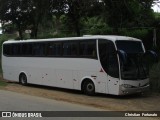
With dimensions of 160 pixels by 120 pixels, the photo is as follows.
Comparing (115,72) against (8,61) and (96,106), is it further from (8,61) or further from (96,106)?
(8,61)

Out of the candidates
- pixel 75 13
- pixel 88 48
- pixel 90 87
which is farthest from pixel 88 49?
pixel 75 13

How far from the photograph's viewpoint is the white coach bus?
1867cm

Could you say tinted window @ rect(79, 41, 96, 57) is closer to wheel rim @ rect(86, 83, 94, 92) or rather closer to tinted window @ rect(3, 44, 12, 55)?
wheel rim @ rect(86, 83, 94, 92)

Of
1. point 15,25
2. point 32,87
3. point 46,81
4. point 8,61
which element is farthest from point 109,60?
point 15,25

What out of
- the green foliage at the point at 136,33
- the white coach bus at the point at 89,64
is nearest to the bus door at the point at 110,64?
the white coach bus at the point at 89,64

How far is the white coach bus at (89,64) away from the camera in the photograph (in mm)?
18672

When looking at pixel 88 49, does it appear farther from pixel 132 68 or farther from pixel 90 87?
pixel 132 68

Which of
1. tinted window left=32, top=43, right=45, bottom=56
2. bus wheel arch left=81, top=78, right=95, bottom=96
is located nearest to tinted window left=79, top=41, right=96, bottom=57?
bus wheel arch left=81, top=78, right=95, bottom=96

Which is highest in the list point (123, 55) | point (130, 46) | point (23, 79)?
point (130, 46)

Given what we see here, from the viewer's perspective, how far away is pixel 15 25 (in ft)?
131

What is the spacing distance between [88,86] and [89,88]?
140mm

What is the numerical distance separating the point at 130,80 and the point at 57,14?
45.2 ft

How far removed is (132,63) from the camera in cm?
1877

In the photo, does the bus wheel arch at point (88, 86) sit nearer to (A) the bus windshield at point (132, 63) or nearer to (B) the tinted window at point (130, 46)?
(A) the bus windshield at point (132, 63)
